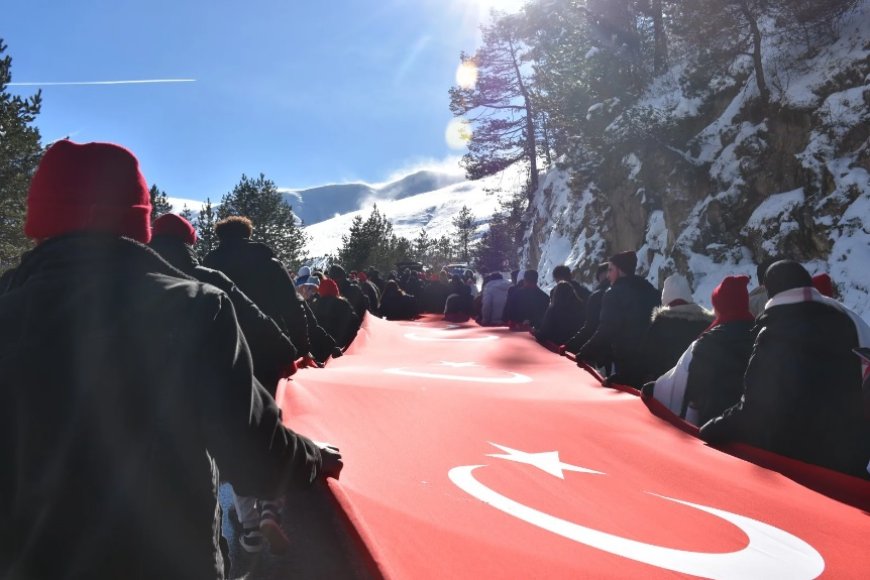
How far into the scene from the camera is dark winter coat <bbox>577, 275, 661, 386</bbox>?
7.75m

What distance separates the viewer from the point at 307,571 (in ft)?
11.6

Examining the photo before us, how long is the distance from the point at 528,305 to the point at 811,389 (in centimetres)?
1059

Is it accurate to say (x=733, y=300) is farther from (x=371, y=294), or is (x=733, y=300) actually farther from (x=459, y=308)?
(x=371, y=294)

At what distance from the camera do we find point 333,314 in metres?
10.8

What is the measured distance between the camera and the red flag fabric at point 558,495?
9.06ft

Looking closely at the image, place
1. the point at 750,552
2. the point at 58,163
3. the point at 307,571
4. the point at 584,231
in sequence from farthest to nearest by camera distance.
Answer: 1. the point at 584,231
2. the point at 307,571
3. the point at 750,552
4. the point at 58,163

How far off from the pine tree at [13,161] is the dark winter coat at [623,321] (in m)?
22.9

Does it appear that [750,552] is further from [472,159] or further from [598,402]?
[472,159]

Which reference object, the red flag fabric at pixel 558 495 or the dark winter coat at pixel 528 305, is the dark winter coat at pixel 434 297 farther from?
the red flag fabric at pixel 558 495

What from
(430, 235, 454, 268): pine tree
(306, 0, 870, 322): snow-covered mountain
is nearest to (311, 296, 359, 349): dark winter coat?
(306, 0, 870, 322): snow-covered mountain

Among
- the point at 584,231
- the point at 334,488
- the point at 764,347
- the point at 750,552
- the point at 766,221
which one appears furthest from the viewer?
the point at 584,231

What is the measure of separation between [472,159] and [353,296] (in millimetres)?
26707

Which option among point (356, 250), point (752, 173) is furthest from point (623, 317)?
point (356, 250)

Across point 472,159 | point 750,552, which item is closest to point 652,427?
point 750,552
